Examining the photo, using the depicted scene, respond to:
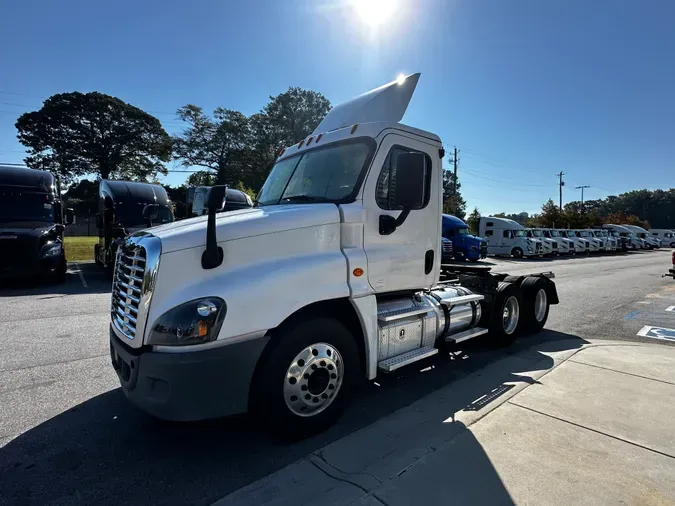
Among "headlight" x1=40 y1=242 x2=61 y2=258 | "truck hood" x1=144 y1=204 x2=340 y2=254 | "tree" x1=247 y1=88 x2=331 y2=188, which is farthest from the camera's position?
"tree" x1=247 y1=88 x2=331 y2=188

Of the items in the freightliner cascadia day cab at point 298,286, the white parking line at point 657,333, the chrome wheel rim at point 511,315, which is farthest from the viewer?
the white parking line at point 657,333

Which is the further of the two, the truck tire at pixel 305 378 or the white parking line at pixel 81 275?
the white parking line at pixel 81 275

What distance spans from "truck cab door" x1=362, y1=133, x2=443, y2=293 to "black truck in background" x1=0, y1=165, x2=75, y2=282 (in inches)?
437

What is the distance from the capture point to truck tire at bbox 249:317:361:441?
2992 millimetres

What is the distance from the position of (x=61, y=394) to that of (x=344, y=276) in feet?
10.7

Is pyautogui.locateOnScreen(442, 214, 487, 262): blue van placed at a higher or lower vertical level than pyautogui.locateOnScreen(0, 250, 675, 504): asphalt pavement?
higher

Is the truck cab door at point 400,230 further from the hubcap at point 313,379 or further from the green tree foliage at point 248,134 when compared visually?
the green tree foliage at point 248,134

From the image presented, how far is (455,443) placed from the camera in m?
3.14

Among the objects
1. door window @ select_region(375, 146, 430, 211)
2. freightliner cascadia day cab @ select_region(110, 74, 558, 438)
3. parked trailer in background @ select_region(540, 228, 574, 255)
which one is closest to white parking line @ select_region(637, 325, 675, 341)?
freightliner cascadia day cab @ select_region(110, 74, 558, 438)

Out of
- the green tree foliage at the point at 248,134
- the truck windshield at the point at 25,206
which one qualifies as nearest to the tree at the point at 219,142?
the green tree foliage at the point at 248,134

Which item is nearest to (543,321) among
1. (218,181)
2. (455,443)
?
(455,443)

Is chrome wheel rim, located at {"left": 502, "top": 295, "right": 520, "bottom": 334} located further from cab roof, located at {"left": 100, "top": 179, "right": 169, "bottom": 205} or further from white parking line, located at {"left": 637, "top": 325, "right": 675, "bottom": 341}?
cab roof, located at {"left": 100, "top": 179, "right": 169, "bottom": 205}

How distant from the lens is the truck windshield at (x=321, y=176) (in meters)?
3.78

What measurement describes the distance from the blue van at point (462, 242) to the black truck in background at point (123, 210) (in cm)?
1551
